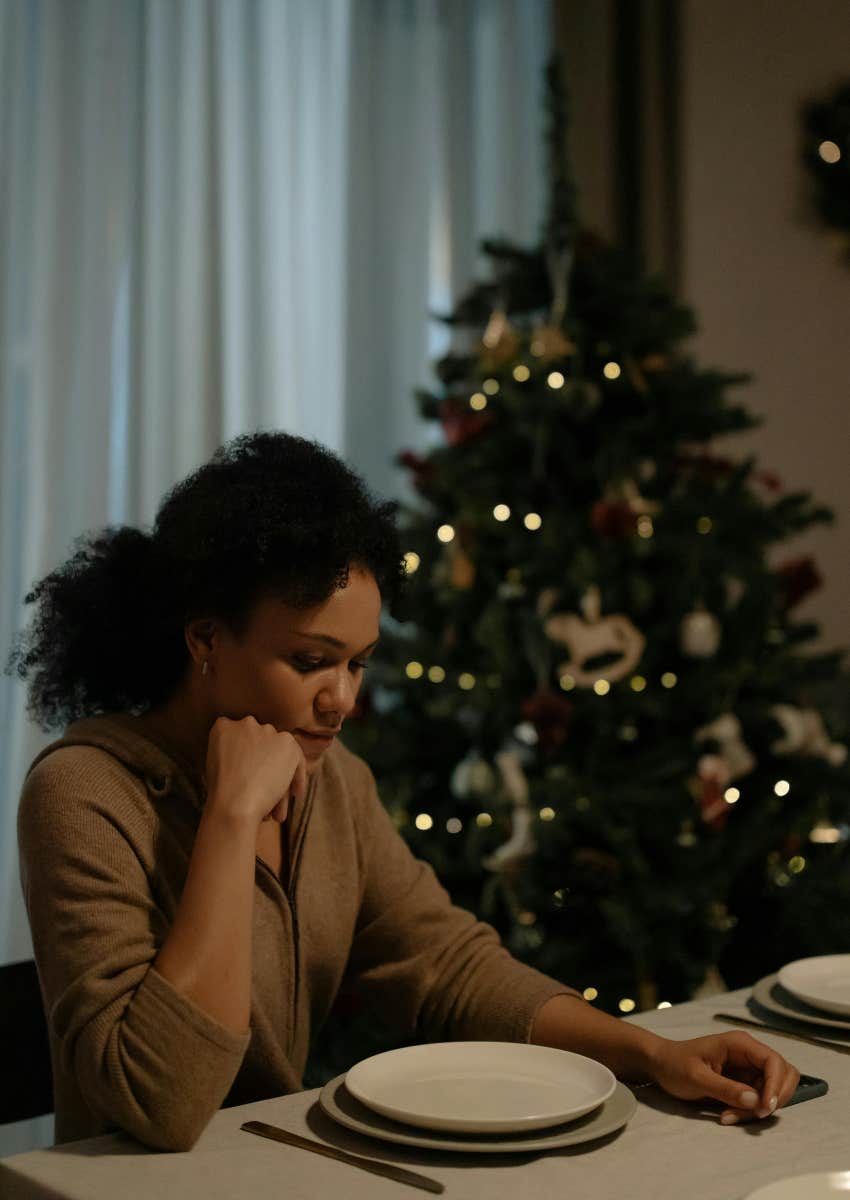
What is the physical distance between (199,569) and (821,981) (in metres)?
0.73

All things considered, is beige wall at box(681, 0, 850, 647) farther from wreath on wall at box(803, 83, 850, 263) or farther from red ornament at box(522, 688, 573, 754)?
red ornament at box(522, 688, 573, 754)

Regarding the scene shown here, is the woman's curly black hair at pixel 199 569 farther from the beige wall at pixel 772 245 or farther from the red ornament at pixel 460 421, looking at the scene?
the beige wall at pixel 772 245

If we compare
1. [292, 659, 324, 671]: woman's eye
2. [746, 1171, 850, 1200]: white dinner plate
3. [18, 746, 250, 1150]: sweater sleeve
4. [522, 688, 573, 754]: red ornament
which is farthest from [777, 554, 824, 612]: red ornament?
[746, 1171, 850, 1200]: white dinner plate

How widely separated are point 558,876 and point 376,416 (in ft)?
4.39

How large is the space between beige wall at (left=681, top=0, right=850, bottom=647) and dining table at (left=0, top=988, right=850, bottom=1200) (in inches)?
113

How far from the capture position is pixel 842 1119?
3.61ft

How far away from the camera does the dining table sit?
0.96 metres

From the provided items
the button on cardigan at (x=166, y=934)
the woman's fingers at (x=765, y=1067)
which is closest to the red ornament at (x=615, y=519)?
the button on cardigan at (x=166, y=934)

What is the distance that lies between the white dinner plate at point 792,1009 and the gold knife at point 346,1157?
0.49 meters

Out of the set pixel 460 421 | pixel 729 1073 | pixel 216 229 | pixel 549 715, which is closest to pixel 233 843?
pixel 729 1073

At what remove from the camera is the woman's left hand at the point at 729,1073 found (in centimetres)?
110

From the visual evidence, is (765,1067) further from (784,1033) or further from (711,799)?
(711,799)

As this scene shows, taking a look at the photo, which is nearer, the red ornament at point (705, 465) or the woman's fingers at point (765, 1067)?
the woman's fingers at point (765, 1067)

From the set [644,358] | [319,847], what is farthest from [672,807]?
[319,847]
